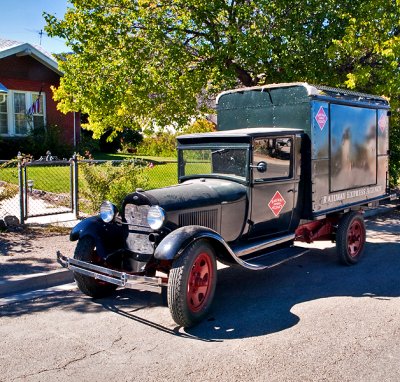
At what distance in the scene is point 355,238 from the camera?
24.7 feet

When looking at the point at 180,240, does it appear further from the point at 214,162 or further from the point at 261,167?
the point at 214,162

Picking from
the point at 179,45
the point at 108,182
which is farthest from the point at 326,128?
the point at 179,45

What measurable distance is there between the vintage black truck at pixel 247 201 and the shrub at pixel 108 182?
229 centimetres

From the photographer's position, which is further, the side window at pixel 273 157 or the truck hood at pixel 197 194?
the side window at pixel 273 157

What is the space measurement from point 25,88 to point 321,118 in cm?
1485

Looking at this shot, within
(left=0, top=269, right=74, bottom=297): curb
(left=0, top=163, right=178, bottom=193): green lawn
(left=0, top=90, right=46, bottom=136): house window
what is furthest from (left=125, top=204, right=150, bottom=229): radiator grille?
(left=0, top=90, right=46, bottom=136): house window

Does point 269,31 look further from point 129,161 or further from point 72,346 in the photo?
point 72,346

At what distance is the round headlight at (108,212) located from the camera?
5.44m

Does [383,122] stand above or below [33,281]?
above

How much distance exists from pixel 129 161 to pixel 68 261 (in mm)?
4554

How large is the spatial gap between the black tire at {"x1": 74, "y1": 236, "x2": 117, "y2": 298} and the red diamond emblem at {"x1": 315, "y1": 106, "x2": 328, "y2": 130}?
11.1 ft

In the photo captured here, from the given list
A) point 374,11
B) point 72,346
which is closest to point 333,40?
point 374,11

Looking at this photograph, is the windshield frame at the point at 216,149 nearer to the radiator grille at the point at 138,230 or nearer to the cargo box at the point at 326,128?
the cargo box at the point at 326,128

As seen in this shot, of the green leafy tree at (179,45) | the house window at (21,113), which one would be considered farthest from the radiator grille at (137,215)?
the house window at (21,113)
